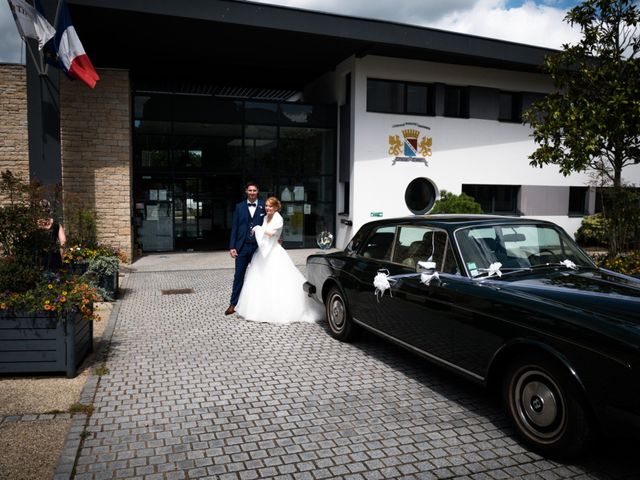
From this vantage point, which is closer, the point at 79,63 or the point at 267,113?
the point at 79,63

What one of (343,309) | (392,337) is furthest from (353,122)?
(392,337)

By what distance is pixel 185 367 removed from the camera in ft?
18.1

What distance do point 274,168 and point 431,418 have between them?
45.5 feet

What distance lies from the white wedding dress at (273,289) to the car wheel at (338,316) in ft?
3.24

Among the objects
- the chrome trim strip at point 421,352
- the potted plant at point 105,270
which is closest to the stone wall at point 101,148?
the potted plant at point 105,270

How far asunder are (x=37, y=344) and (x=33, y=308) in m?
0.40

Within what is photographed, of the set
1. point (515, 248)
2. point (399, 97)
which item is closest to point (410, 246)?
point (515, 248)

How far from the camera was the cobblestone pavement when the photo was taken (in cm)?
340

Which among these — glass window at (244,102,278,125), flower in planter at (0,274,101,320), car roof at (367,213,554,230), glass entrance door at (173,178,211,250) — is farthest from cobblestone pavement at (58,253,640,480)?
glass window at (244,102,278,125)

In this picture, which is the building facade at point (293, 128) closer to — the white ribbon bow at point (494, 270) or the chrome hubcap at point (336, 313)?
the chrome hubcap at point (336, 313)

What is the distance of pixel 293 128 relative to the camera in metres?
17.3

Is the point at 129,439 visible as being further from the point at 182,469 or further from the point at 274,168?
the point at 274,168

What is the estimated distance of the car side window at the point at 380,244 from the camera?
228 inches

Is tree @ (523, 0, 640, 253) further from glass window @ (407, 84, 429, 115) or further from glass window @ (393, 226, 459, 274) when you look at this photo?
glass window @ (407, 84, 429, 115)
